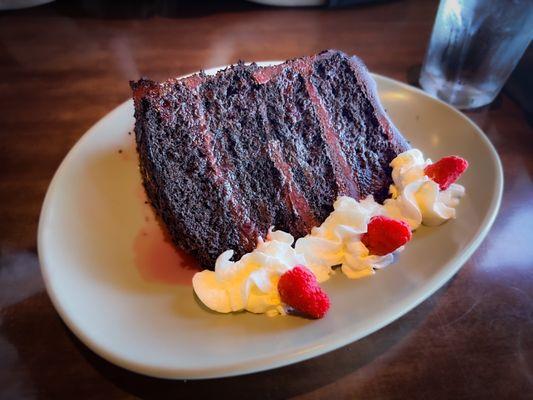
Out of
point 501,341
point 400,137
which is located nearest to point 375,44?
point 400,137

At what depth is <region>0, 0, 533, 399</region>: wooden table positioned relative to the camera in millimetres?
1093

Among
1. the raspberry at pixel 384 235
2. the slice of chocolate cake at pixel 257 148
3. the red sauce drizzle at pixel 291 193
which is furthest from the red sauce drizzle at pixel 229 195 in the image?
the raspberry at pixel 384 235

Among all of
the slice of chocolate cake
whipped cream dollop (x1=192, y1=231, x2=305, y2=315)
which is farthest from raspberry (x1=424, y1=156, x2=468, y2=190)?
whipped cream dollop (x1=192, y1=231, x2=305, y2=315)

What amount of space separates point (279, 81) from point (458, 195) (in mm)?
747

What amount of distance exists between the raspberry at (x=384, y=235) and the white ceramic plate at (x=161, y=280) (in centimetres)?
7

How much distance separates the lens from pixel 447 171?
1404 mm

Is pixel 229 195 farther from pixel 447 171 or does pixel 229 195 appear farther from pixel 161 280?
pixel 447 171

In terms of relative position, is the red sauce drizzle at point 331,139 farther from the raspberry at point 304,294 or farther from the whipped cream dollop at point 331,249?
the raspberry at point 304,294

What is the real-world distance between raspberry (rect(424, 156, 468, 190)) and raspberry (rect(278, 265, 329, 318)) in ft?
2.05

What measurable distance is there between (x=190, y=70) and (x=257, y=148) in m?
1.17

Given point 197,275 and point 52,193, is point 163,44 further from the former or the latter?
point 197,275

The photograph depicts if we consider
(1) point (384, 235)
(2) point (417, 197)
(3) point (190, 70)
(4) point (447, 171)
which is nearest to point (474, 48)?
(4) point (447, 171)

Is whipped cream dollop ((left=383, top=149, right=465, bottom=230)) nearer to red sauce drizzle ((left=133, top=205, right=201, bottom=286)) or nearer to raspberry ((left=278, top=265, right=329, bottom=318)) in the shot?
raspberry ((left=278, top=265, right=329, bottom=318))

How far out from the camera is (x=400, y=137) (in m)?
1.56
